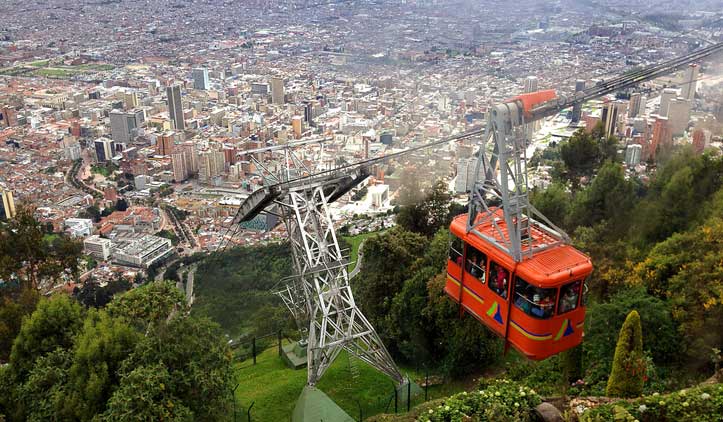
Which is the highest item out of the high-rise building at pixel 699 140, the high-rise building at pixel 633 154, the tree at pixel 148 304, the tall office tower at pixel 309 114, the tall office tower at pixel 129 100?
the high-rise building at pixel 699 140

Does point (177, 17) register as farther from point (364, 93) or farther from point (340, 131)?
point (340, 131)

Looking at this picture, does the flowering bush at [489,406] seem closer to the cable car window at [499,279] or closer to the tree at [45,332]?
the cable car window at [499,279]

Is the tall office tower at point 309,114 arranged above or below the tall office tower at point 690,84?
below

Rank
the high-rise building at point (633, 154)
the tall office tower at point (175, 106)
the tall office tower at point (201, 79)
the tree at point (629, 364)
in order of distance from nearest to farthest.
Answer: the tree at point (629, 364) → the high-rise building at point (633, 154) → the tall office tower at point (175, 106) → the tall office tower at point (201, 79)

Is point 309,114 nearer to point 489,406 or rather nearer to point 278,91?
point 278,91

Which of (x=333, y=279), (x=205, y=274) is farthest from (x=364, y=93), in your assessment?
(x=333, y=279)

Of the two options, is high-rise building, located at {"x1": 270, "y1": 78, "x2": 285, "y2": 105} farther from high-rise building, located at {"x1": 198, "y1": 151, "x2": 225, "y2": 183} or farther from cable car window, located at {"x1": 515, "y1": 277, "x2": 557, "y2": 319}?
cable car window, located at {"x1": 515, "y1": 277, "x2": 557, "y2": 319}

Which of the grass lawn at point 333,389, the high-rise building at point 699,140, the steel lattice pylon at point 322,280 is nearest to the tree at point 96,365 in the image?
the grass lawn at point 333,389
